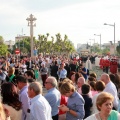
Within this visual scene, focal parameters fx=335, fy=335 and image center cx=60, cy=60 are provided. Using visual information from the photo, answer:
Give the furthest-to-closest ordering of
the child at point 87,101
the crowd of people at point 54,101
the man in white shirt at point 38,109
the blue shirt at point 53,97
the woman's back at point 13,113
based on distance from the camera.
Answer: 1. the child at point 87,101
2. the blue shirt at point 53,97
3. the man in white shirt at point 38,109
4. the woman's back at point 13,113
5. the crowd of people at point 54,101

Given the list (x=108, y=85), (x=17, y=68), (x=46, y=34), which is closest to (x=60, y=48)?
(x=46, y=34)

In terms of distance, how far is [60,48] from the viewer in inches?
4099

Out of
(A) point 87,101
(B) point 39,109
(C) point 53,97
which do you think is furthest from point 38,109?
(A) point 87,101

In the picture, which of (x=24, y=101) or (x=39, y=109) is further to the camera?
(x=24, y=101)

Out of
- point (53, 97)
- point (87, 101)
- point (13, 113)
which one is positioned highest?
point (13, 113)

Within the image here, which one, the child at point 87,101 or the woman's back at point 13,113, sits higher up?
the woman's back at point 13,113

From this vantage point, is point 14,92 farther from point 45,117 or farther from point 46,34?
point 46,34

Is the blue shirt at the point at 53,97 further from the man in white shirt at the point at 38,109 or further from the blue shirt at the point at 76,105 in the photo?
the man in white shirt at the point at 38,109

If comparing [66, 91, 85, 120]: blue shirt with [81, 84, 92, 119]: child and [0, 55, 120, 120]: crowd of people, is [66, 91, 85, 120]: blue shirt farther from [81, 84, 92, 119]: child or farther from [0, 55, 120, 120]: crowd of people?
[81, 84, 92, 119]: child

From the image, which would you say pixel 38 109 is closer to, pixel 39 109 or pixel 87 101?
pixel 39 109

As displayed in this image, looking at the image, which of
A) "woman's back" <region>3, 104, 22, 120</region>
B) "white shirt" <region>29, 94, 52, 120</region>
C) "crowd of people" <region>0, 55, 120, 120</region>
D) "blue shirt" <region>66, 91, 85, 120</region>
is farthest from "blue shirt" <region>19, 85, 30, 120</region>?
"woman's back" <region>3, 104, 22, 120</region>

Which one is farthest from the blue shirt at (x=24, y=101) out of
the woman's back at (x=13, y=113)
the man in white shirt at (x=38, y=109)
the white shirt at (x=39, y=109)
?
the woman's back at (x=13, y=113)

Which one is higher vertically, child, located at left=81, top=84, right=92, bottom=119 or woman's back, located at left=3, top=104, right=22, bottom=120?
woman's back, located at left=3, top=104, right=22, bottom=120

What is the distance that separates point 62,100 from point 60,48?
96.6m
